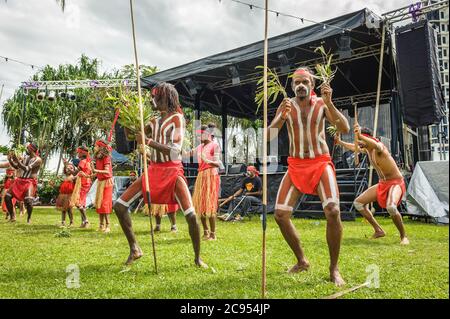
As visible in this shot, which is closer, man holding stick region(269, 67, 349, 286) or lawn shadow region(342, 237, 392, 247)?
man holding stick region(269, 67, 349, 286)

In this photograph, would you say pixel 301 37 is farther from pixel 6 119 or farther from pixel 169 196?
pixel 6 119

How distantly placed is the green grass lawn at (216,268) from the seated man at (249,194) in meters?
Result: 3.81

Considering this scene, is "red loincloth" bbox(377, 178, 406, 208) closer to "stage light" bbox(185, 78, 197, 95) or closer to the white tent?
the white tent

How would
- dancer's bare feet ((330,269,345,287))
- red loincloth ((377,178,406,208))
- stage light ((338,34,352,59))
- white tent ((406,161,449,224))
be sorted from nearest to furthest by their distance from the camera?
dancer's bare feet ((330,269,345,287)), red loincloth ((377,178,406,208)), white tent ((406,161,449,224)), stage light ((338,34,352,59))

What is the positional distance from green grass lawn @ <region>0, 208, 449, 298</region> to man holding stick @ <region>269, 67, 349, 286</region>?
24.1 inches

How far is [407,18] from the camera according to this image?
9.88 m

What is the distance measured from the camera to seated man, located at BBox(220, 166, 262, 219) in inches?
428

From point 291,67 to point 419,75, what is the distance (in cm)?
516

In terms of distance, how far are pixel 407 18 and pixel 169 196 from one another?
8.69 meters

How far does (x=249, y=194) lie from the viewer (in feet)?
36.4

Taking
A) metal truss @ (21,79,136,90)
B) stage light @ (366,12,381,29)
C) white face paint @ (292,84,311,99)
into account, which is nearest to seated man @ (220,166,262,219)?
stage light @ (366,12,381,29)

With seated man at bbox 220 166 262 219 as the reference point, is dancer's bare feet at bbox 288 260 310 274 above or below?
below

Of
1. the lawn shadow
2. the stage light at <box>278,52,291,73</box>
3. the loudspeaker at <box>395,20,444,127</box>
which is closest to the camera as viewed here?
the lawn shadow
